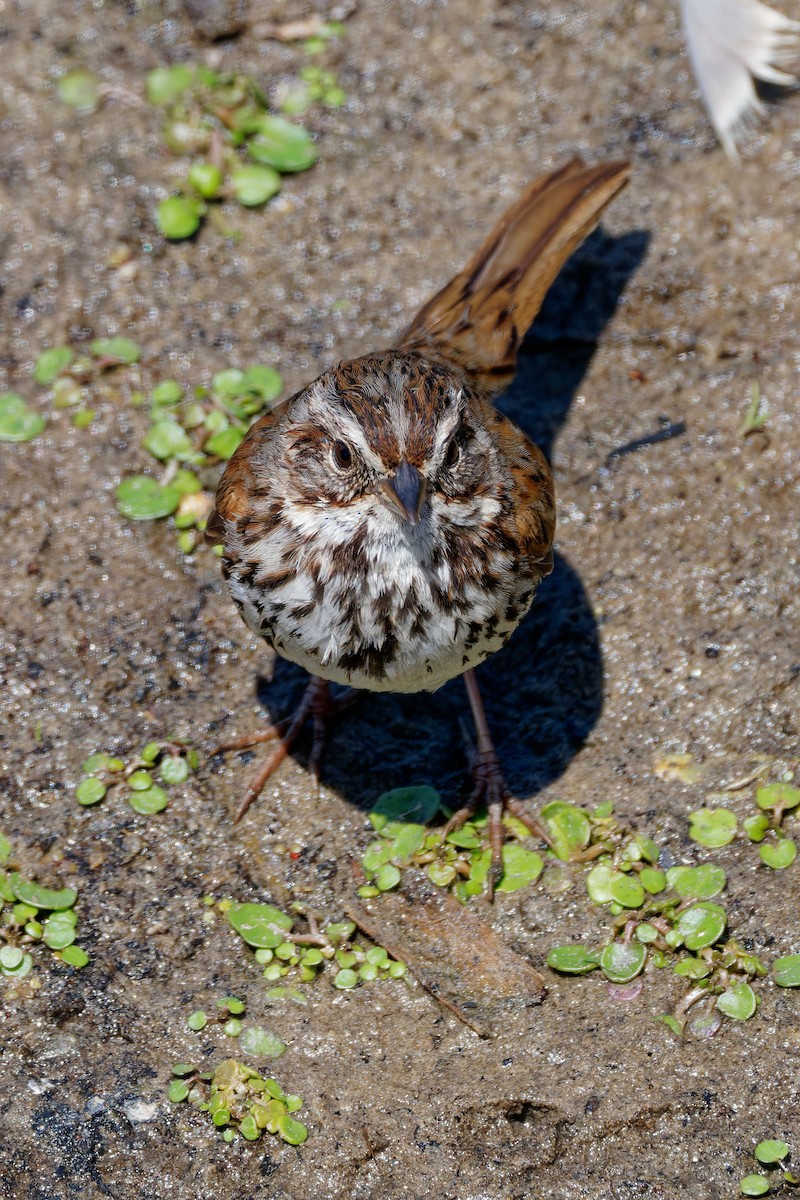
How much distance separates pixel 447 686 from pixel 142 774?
3.91ft

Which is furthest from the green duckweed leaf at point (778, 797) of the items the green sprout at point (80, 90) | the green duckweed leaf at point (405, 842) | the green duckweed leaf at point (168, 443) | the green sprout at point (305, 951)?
the green sprout at point (80, 90)

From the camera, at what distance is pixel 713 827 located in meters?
4.05

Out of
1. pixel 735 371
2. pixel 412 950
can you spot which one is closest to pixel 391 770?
pixel 412 950

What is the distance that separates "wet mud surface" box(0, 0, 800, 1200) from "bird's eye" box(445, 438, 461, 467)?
3.83 feet

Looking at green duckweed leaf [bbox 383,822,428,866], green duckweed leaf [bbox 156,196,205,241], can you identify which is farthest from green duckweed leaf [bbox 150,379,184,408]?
green duckweed leaf [bbox 383,822,428,866]

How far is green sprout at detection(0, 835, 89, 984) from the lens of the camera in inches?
150

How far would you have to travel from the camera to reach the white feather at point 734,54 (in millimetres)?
5613

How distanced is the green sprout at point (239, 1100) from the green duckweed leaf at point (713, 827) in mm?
1507

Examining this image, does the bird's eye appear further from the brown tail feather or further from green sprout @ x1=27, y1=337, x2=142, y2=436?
green sprout @ x1=27, y1=337, x2=142, y2=436

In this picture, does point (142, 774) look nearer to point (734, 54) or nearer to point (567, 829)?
point (567, 829)

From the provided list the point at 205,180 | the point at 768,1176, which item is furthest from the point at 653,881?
the point at 205,180

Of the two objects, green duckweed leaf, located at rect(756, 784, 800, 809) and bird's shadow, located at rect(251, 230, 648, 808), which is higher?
green duckweed leaf, located at rect(756, 784, 800, 809)

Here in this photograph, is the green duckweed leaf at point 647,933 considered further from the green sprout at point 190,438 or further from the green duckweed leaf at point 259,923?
the green sprout at point 190,438

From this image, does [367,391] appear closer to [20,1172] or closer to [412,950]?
[412,950]
